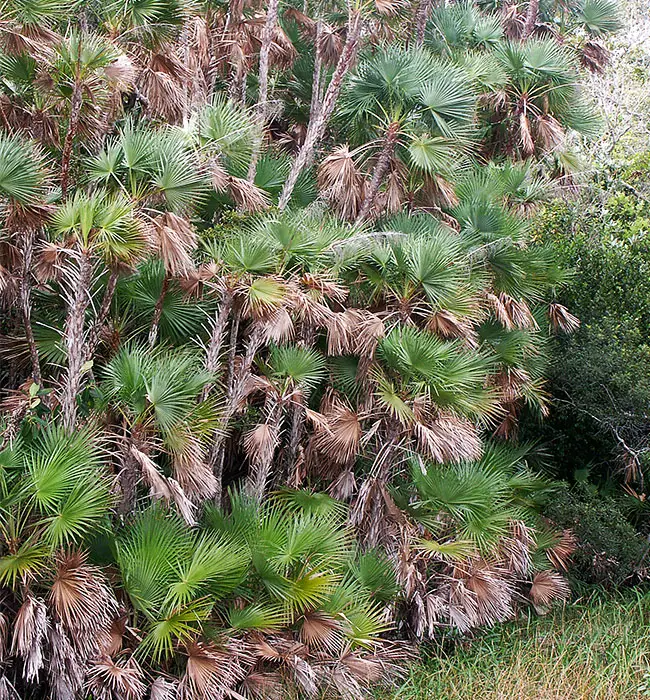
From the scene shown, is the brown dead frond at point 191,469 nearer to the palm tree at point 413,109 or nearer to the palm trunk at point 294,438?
the palm trunk at point 294,438

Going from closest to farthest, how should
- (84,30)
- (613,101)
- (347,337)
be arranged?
(84,30) → (347,337) → (613,101)

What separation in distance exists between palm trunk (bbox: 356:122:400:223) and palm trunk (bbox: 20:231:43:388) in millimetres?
3452

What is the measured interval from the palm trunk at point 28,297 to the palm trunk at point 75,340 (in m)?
0.59

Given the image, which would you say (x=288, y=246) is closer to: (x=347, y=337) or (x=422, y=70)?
(x=347, y=337)

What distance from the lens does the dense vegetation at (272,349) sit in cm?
628

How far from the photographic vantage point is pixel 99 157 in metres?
7.12

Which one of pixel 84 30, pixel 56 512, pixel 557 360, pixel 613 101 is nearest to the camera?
pixel 56 512

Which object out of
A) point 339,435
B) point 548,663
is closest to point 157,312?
point 339,435

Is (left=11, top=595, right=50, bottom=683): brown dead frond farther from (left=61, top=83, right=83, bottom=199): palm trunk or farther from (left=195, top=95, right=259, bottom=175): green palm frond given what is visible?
(left=195, top=95, right=259, bottom=175): green palm frond

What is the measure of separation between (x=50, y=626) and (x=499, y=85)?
333 inches

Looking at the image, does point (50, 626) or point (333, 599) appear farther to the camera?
point (333, 599)

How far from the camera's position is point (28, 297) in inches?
280

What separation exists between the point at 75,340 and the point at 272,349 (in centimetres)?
Result: 186

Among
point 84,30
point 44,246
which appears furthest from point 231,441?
point 84,30
